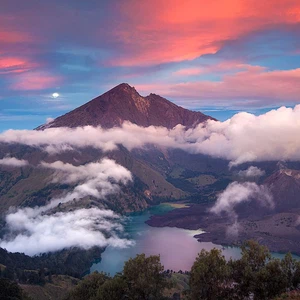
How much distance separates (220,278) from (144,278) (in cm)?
1198

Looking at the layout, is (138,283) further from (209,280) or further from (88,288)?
(88,288)

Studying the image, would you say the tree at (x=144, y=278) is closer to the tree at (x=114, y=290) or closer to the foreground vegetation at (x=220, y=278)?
the foreground vegetation at (x=220, y=278)

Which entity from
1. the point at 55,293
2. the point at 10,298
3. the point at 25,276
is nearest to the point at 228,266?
the point at 10,298

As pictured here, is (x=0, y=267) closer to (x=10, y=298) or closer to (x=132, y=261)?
(x=10, y=298)

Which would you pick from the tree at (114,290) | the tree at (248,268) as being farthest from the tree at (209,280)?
the tree at (114,290)

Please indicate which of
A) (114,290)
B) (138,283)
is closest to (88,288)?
(114,290)

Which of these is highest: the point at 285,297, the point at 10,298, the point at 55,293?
the point at 285,297

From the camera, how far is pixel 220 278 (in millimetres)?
50562

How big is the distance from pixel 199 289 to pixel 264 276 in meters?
9.73

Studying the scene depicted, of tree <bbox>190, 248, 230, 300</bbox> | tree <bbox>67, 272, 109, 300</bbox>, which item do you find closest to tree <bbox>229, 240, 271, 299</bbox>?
tree <bbox>190, 248, 230, 300</bbox>

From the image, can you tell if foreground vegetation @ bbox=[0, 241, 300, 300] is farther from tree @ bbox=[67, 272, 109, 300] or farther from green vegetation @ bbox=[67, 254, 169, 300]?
tree @ bbox=[67, 272, 109, 300]

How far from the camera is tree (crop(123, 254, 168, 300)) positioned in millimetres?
53562

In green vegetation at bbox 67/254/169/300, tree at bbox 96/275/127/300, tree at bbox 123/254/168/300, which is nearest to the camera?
tree at bbox 123/254/168/300

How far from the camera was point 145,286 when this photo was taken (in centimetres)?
5334
